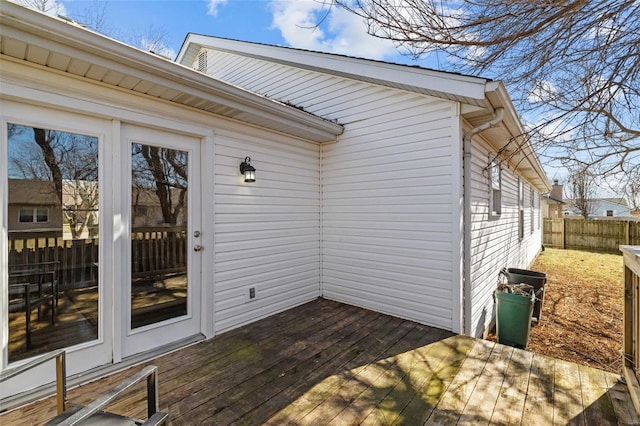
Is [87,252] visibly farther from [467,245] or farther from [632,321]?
[632,321]

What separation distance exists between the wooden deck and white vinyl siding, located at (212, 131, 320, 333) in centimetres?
60

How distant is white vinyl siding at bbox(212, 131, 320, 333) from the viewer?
11.8ft

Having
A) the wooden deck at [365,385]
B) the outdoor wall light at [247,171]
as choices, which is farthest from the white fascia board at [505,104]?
the outdoor wall light at [247,171]

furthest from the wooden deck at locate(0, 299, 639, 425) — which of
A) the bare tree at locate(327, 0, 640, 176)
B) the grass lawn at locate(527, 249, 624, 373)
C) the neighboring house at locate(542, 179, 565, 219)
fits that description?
the neighboring house at locate(542, 179, 565, 219)

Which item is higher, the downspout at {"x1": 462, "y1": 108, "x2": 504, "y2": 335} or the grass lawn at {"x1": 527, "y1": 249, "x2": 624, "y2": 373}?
the downspout at {"x1": 462, "y1": 108, "x2": 504, "y2": 335}

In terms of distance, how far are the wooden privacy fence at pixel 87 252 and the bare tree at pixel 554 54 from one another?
2.81m

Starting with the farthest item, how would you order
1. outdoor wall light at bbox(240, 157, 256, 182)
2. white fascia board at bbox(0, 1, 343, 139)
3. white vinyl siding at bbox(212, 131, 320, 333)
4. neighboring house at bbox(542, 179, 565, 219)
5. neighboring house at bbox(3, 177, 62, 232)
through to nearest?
neighboring house at bbox(542, 179, 565, 219) < outdoor wall light at bbox(240, 157, 256, 182) < white vinyl siding at bbox(212, 131, 320, 333) < neighboring house at bbox(3, 177, 62, 232) < white fascia board at bbox(0, 1, 343, 139)

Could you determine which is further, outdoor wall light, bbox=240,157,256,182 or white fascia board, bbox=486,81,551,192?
outdoor wall light, bbox=240,157,256,182

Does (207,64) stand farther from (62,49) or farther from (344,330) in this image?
(344,330)

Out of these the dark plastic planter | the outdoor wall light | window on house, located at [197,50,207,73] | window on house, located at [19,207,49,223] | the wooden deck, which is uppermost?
window on house, located at [197,50,207,73]

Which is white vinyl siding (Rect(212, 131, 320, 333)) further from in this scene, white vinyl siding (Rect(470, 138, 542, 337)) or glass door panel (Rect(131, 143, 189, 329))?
white vinyl siding (Rect(470, 138, 542, 337))

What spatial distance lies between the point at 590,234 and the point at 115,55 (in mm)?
17849

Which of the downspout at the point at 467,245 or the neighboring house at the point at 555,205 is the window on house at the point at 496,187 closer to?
the downspout at the point at 467,245

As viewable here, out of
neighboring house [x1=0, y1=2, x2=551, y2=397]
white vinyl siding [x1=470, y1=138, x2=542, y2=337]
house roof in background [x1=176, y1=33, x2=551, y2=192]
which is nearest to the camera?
neighboring house [x1=0, y1=2, x2=551, y2=397]
